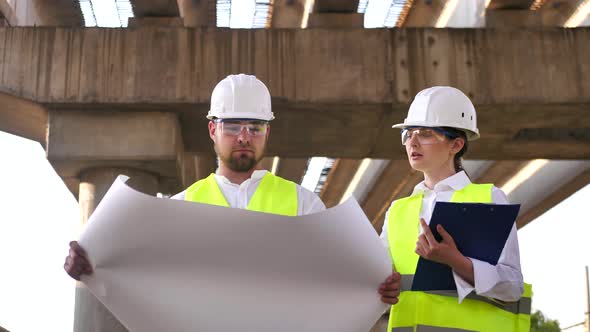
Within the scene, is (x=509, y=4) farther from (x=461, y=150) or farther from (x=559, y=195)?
(x=559, y=195)

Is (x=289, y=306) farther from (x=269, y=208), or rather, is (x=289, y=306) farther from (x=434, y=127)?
(x=434, y=127)

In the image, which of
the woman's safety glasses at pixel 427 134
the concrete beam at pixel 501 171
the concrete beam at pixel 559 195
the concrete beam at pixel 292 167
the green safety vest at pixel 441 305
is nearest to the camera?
the green safety vest at pixel 441 305

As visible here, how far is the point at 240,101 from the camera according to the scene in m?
4.60

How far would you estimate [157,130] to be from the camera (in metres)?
10.2

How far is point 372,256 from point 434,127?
109 cm

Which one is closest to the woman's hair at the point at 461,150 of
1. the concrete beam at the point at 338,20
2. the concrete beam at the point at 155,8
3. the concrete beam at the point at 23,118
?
the concrete beam at the point at 338,20

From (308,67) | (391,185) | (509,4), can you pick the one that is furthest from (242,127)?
(391,185)

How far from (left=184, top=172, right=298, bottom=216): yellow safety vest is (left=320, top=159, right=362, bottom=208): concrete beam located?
1515 centimetres

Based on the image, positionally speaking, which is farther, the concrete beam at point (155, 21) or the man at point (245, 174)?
the concrete beam at point (155, 21)

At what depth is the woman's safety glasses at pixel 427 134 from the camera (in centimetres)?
473

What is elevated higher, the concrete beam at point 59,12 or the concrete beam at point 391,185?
the concrete beam at point 391,185

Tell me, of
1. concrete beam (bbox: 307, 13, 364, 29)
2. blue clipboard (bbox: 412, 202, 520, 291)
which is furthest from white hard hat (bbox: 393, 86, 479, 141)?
concrete beam (bbox: 307, 13, 364, 29)

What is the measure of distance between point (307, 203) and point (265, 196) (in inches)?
8.5

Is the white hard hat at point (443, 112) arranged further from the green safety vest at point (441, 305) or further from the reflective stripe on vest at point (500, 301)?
the reflective stripe on vest at point (500, 301)
